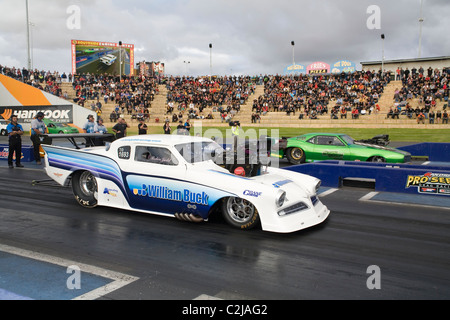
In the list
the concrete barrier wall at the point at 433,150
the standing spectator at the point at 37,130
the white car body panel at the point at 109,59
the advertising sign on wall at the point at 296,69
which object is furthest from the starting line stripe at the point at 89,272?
the advertising sign on wall at the point at 296,69

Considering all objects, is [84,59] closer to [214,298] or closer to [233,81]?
[233,81]

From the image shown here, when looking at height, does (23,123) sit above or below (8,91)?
below

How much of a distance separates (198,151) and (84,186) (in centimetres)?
260

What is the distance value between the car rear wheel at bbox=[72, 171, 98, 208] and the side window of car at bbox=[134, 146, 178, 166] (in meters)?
1.31

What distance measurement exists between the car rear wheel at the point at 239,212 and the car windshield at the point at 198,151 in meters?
0.97

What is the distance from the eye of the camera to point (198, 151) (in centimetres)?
660

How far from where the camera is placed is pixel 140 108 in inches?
1444

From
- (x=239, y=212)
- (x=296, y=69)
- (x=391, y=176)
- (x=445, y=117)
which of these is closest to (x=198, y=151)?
(x=239, y=212)

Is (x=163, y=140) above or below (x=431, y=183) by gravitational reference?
above

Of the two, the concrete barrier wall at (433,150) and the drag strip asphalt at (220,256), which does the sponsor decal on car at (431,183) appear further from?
the concrete barrier wall at (433,150)

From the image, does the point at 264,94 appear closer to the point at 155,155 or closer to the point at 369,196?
the point at 369,196
